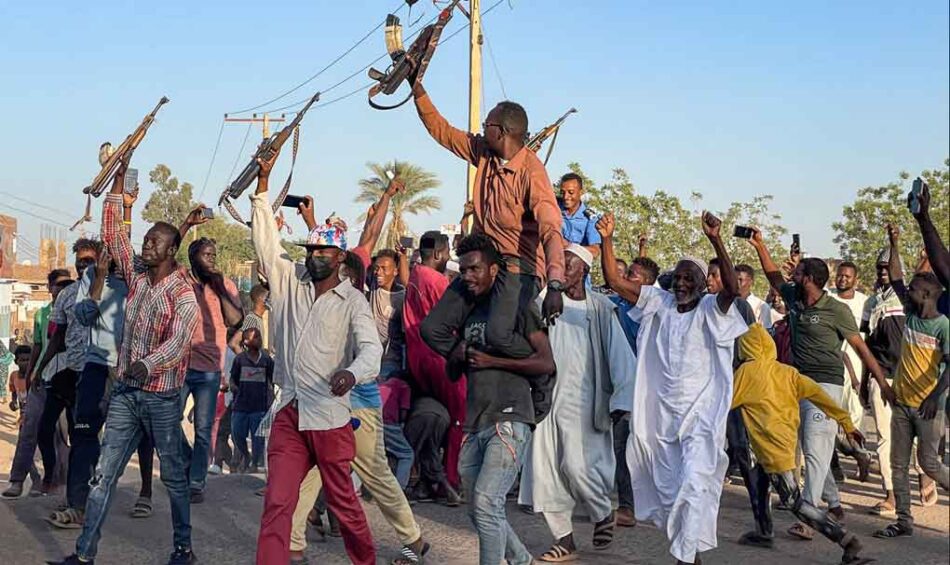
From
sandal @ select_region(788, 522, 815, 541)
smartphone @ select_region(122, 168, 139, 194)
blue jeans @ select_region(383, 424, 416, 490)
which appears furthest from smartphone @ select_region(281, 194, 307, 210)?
sandal @ select_region(788, 522, 815, 541)

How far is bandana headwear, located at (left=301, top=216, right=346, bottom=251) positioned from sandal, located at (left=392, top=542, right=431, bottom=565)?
195 centimetres

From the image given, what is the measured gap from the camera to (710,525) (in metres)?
6.92

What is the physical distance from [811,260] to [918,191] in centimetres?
254

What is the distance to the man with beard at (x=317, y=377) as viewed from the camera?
6355 millimetres

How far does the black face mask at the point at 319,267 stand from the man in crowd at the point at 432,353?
284cm

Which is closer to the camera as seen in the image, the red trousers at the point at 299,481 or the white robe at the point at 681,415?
the red trousers at the point at 299,481

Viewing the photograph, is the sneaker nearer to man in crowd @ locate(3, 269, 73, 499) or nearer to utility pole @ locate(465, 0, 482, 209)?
man in crowd @ locate(3, 269, 73, 499)

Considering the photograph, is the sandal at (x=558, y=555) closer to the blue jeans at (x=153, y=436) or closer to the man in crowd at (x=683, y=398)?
the man in crowd at (x=683, y=398)

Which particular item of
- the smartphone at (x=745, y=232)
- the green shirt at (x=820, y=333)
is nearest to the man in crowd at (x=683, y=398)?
the smartphone at (x=745, y=232)

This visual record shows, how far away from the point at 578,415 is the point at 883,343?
4091mm

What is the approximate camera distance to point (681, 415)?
7.16 metres

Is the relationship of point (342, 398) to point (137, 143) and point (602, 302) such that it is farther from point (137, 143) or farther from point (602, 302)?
point (137, 143)

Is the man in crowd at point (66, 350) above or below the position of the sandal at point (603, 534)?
above

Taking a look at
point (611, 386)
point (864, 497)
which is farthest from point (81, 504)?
point (864, 497)
